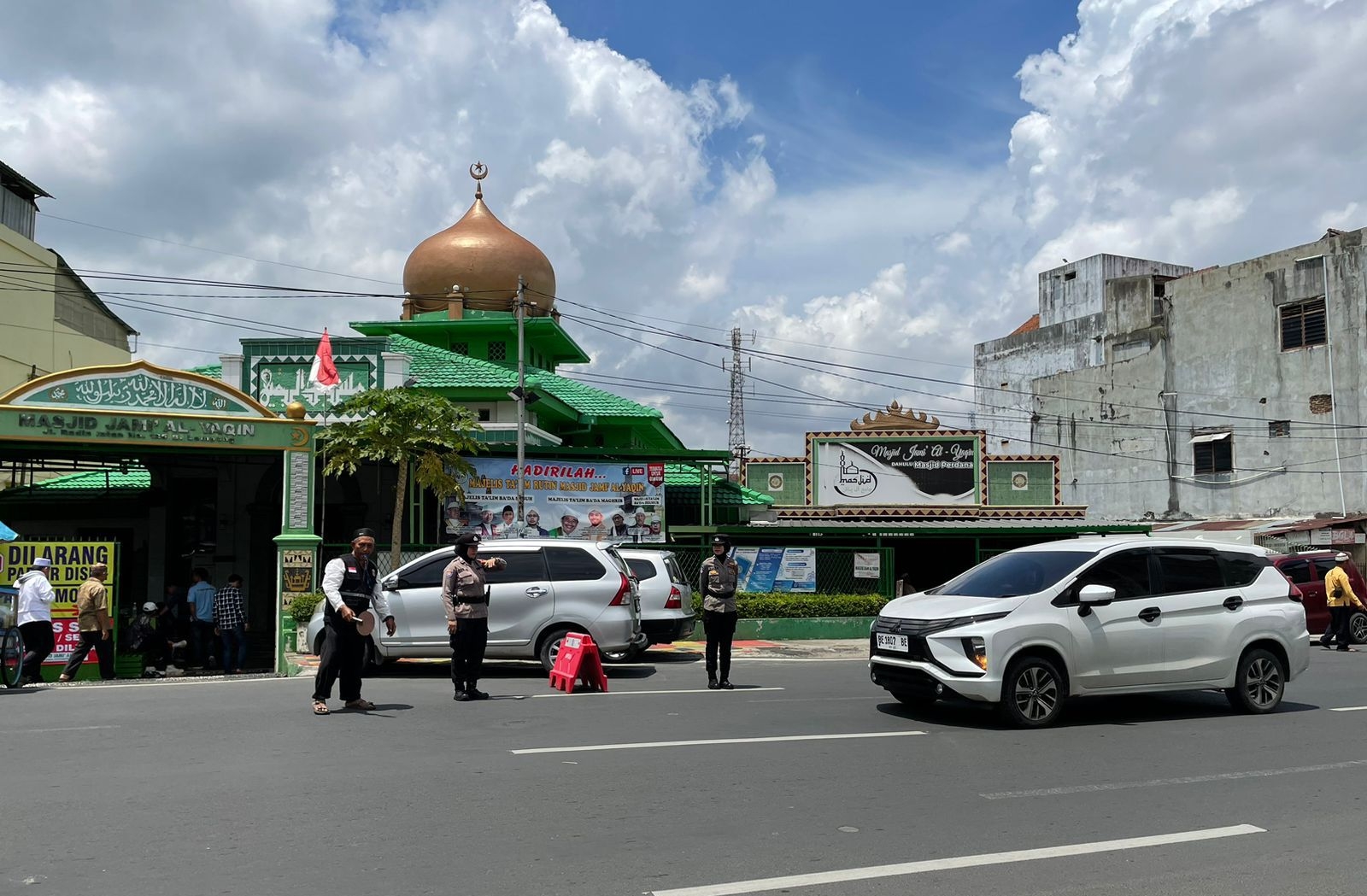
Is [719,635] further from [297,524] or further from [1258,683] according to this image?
[297,524]

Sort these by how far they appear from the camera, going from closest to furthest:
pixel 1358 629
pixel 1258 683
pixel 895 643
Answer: pixel 895 643
pixel 1258 683
pixel 1358 629

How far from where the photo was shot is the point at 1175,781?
7758mm

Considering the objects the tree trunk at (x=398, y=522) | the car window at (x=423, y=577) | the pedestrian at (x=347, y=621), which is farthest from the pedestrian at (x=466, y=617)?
the tree trunk at (x=398, y=522)

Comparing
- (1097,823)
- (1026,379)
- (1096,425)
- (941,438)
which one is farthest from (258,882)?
(1026,379)

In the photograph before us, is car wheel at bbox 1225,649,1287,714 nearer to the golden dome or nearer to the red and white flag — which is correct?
the red and white flag

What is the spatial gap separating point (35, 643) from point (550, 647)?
612 centimetres

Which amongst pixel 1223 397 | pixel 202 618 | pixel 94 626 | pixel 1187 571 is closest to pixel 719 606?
pixel 1187 571

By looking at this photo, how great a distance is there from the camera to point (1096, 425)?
141ft

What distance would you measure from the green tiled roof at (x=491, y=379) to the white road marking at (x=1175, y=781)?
61.1 feet

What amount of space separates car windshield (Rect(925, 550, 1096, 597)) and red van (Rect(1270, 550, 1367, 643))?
12819mm

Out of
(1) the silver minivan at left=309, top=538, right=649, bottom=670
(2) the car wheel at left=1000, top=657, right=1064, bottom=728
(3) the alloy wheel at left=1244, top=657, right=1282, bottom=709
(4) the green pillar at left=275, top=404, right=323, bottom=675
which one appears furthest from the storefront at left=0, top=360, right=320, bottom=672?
(3) the alloy wheel at left=1244, top=657, right=1282, bottom=709

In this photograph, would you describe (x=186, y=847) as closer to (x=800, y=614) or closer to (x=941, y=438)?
(x=800, y=614)

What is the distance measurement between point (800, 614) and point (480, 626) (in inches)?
446

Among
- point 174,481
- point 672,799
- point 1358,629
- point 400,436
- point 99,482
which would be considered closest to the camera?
point 672,799
